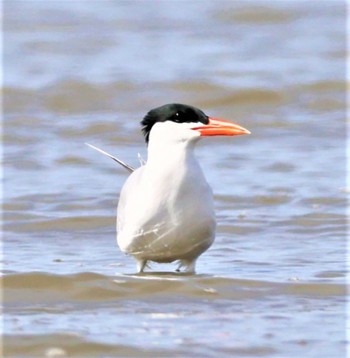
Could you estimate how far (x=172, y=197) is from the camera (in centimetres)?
697

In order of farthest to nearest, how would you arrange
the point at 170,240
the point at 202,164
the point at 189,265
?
the point at 202,164, the point at 189,265, the point at 170,240

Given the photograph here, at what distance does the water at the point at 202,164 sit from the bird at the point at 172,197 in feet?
0.68

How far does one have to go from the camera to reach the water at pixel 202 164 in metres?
5.97

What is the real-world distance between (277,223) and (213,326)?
9.61 ft

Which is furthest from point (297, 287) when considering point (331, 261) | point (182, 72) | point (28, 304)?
point (182, 72)

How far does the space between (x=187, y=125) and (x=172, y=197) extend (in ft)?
1.38

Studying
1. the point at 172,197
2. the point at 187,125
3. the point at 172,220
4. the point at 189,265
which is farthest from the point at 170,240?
the point at 187,125

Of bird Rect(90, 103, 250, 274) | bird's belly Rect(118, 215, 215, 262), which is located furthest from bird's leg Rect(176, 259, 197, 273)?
bird's belly Rect(118, 215, 215, 262)

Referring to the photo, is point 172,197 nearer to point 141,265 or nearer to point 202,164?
point 141,265

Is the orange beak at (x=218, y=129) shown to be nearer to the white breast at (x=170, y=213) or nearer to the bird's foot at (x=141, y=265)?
the white breast at (x=170, y=213)

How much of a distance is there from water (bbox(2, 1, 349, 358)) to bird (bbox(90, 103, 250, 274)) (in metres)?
0.21

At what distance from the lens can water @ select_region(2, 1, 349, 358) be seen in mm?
5969

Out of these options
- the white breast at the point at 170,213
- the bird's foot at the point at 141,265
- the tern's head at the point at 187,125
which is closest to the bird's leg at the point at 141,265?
the bird's foot at the point at 141,265

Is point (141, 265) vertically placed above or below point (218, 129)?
below
